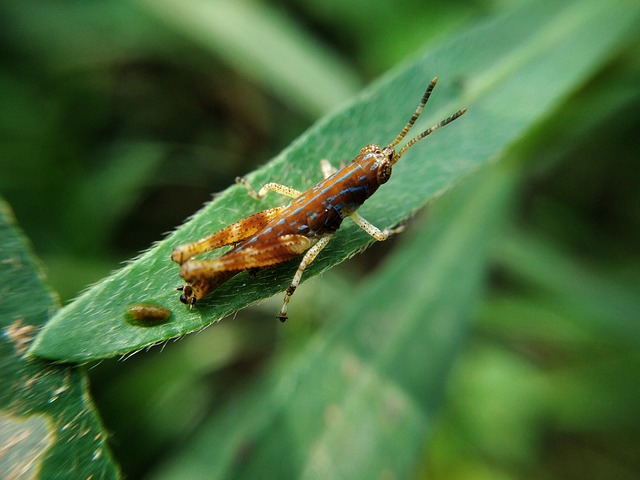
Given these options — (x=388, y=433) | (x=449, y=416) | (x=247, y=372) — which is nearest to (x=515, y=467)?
(x=449, y=416)

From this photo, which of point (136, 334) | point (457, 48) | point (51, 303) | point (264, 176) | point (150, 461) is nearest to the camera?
point (136, 334)

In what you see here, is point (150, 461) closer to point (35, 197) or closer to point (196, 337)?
point (196, 337)

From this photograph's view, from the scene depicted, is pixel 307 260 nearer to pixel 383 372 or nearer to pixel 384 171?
pixel 384 171

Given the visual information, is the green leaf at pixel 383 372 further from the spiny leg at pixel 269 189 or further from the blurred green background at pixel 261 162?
the spiny leg at pixel 269 189

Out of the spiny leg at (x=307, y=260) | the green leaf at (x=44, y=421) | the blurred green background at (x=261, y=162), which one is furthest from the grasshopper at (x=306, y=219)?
the blurred green background at (x=261, y=162)

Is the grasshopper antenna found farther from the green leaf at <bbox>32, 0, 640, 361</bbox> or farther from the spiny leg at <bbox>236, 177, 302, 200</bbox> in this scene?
the spiny leg at <bbox>236, 177, 302, 200</bbox>

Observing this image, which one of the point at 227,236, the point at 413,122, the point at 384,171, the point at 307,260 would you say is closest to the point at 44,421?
the point at 227,236

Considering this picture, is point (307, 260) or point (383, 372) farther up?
point (307, 260)
